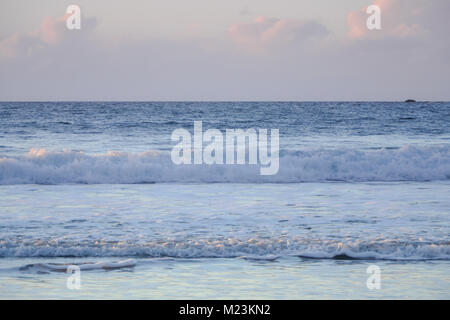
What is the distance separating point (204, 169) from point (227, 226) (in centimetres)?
783

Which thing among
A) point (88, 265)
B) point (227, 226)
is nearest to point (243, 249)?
point (227, 226)

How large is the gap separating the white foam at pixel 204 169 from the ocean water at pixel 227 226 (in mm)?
54

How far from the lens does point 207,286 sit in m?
6.30

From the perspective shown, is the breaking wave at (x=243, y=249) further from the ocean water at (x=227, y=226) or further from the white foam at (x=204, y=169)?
the white foam at (x=204, y=169)

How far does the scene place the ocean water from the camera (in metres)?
6.45

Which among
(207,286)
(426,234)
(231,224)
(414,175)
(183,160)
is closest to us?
(207,286)

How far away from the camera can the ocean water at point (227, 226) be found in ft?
21.2

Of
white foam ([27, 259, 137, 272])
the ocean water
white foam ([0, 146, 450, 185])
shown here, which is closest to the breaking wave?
the ocean water

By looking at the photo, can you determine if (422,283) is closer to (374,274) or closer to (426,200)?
(374,274)

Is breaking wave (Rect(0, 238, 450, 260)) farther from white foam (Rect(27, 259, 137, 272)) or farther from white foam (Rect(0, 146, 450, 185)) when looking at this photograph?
white foam (Rect(0, 146, 450, 185))

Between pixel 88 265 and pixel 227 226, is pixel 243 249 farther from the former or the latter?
pixel 88 265

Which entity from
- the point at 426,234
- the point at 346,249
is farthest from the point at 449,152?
the point at 346,249
